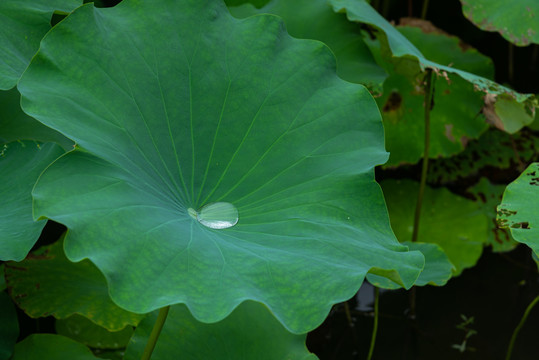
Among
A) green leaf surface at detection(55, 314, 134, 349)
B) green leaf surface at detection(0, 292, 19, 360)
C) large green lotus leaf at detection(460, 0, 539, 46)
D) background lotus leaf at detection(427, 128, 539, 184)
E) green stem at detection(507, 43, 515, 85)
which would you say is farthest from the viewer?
green stem at detection(507, 43, 515, 85)

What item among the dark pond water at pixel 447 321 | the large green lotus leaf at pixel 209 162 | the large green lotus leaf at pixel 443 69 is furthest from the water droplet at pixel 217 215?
the dark pond water at pixel 447 321

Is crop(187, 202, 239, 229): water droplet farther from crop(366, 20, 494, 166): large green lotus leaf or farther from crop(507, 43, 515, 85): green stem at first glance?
crop(507, 43, 515, 85): green stem

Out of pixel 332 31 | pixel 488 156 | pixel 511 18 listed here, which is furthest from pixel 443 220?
pixel 332 31

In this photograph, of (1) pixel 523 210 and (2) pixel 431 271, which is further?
(2) pixel 431 271

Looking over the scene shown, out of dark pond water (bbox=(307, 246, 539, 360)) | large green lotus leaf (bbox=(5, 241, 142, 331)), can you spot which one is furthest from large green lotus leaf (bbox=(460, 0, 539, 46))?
large green lotus leaf (bbox=(5, 241, 142, 331))

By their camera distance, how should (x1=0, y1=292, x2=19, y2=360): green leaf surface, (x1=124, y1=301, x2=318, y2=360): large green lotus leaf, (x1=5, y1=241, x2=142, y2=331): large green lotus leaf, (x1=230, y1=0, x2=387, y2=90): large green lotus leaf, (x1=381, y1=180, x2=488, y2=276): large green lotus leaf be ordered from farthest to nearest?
(x1=381, y1=180, x2=488, y2=276): large green lotus leaf
(x1=230, y1=0, x2=387, y2=90): large green lotus leaf
(x1=5, y1=241, x2=142, y2=331): large green lotus leaf
(x1=0, y1=292, x2=19, y2=360): green leaf surface
(x1=124, y1=301, x2=318, y2=360): large green lotus leaf

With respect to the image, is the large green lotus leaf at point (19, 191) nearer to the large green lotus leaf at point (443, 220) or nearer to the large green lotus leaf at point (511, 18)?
the large green lotus leaf at point (443, 220)

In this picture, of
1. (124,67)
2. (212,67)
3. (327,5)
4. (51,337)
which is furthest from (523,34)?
(51,337)

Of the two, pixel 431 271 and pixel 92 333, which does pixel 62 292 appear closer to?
pixel 92 333
